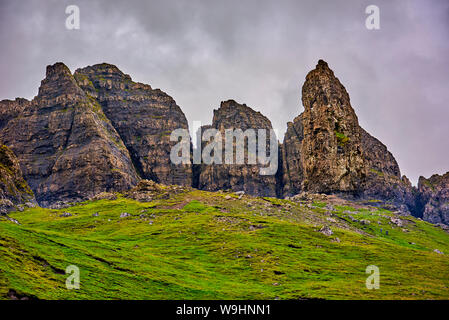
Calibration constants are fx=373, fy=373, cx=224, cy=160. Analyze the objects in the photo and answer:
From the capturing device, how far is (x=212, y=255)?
8481 centimetres

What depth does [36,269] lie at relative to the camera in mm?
48344

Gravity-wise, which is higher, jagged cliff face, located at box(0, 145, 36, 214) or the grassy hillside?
jagged cliff face, located at box(0, 145, 36, 214)

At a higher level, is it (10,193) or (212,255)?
(10,193)

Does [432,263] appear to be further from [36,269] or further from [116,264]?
[36,269]

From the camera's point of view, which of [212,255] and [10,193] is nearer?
[212,255]

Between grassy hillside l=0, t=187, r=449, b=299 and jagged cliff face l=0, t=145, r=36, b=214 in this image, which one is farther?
jagged cliff face l=0, t=145, r=36, b=214

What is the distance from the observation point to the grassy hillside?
51.1 metres

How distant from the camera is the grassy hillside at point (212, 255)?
2012 inches

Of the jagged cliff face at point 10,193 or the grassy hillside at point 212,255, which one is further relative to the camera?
the jagged cliff face at point 10,193

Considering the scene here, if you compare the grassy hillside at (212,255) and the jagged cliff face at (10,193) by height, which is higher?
the jagged cliff face at (10,193)

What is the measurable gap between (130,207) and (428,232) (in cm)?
12543
